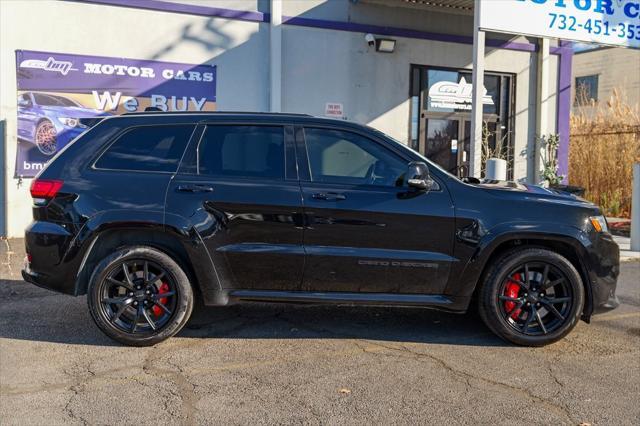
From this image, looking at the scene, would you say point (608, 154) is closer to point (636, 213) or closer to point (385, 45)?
point (636, 213)

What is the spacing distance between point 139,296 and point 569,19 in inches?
344

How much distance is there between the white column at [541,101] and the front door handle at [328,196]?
1016 centimetres

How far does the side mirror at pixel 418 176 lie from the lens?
4461 millimetres

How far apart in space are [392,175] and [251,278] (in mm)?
1417

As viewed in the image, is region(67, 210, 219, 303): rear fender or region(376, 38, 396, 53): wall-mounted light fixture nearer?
region(67, 210, 219, 303): rear fender

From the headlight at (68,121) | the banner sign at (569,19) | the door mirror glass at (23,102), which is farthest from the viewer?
the headlight at (68,121)

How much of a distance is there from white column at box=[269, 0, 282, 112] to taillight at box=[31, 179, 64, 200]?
6897 millimetres

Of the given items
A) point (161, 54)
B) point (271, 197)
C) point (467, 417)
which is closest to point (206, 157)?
point (271, 197)

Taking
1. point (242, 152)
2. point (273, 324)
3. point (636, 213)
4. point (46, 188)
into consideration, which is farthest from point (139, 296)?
point (636, 213)

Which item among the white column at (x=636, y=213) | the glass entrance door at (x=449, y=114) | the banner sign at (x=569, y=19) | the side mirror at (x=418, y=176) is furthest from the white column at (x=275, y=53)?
the side mirror at (x=418, y=176)

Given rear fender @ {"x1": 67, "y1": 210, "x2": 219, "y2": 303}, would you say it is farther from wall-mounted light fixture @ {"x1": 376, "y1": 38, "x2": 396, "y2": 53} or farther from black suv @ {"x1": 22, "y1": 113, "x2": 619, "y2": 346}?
wall-mounted light fixture @ {"x1": 376, "y1": 38, "x2": 396, "y2": 53}

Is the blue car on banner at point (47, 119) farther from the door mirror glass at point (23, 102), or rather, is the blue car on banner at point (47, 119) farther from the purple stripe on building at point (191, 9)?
the purple stripe on building at point (191, 9)

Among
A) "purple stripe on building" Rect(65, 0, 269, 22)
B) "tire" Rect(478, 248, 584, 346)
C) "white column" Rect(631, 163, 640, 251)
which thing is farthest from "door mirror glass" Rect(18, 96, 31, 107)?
"white column" Rect(631, 163, 640, 251)

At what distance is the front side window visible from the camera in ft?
15.4
